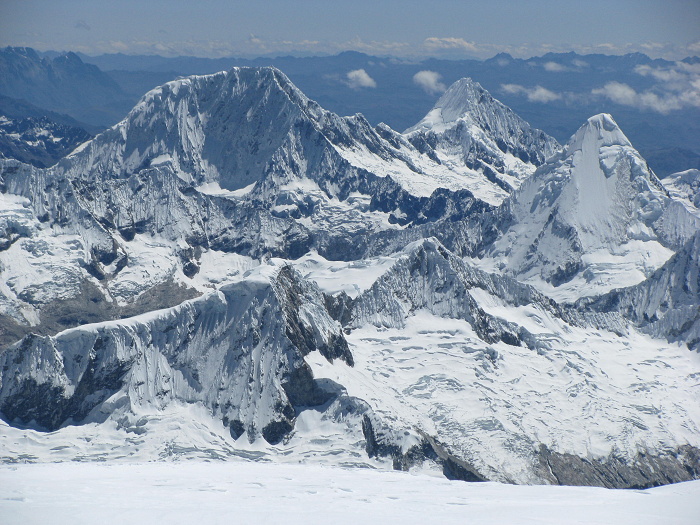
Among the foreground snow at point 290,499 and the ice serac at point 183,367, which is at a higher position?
the ice serac at point 183,367

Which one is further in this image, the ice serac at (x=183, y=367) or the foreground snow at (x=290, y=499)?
the ice serac at (x=183, y=367)

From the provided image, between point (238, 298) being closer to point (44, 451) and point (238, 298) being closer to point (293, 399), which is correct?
point (293, 399)

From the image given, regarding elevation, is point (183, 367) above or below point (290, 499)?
above

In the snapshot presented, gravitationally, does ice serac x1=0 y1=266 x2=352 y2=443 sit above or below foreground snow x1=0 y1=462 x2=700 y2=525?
above

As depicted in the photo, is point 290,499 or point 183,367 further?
point 183,367
